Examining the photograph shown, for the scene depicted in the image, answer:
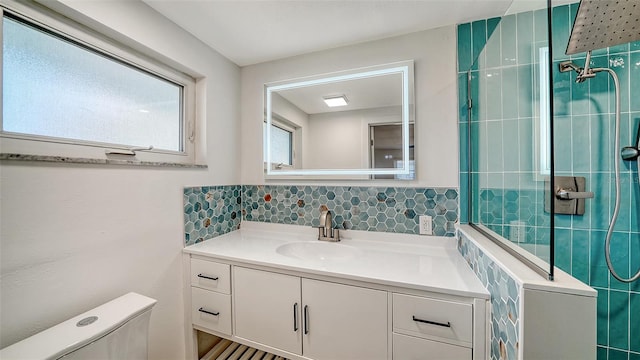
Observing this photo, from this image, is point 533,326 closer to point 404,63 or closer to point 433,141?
point 433,141

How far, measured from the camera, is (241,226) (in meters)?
1.85

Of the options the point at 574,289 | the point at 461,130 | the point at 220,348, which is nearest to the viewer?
the point at 574,289

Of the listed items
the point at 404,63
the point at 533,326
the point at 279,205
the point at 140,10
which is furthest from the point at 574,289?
the point at 140,10

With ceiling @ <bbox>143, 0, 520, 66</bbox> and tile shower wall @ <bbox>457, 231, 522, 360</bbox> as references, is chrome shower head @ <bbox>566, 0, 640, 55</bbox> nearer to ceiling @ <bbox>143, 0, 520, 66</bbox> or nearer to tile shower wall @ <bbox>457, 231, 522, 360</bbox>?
ceiling @ <bbox>143, 0, 520, 66</bbox>

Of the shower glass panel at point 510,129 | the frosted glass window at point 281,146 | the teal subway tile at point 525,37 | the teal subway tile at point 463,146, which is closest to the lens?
the shower glass panel at point 510,129

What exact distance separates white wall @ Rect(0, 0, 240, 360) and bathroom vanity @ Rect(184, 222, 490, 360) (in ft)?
0.59

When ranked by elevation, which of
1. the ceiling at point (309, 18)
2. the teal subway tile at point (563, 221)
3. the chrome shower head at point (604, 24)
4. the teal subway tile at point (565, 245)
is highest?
the ceiling at point (309, 18)

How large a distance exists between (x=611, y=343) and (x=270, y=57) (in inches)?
99.9

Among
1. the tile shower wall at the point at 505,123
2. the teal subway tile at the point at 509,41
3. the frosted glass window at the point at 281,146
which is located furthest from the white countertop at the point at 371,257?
the teal subway tile at the point at 509,41

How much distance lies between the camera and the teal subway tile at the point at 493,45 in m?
1.12

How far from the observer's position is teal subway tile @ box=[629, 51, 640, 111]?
110 centimetres

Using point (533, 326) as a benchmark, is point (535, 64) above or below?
above

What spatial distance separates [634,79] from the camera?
3.62ft

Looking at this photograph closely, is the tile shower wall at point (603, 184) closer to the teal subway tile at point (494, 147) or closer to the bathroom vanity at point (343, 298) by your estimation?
the teal subway tile at point (494, 147)
